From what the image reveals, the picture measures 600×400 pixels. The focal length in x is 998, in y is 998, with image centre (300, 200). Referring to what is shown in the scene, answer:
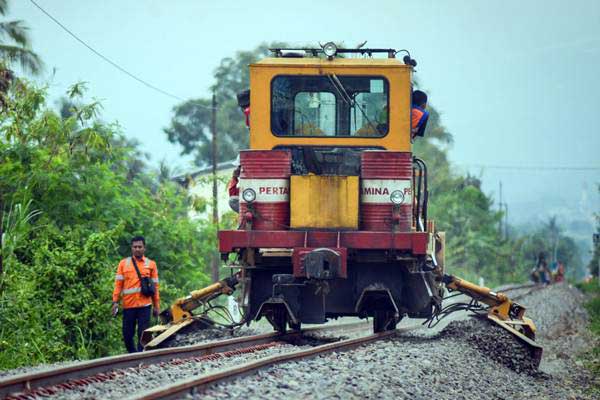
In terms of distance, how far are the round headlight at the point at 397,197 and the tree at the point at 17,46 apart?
1975cm

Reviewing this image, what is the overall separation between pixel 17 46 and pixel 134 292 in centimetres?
1943

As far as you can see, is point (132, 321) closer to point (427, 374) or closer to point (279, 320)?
point (279, 320)

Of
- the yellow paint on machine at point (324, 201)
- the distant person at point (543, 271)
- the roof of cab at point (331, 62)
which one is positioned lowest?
the distant person at point (543, 271)

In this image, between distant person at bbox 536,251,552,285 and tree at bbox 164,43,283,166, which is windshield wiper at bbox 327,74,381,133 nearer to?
distant person at bbox 536,251,552,285

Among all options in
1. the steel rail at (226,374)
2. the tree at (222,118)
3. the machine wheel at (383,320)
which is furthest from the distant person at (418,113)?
the tree at (222,118)

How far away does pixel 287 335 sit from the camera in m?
12.8

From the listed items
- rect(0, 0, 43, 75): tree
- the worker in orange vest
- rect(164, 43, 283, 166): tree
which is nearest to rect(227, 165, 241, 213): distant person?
the worker in orange vest

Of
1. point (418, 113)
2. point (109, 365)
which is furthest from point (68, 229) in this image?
point (109, 365)

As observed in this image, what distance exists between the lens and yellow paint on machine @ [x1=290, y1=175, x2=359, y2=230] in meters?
11.7

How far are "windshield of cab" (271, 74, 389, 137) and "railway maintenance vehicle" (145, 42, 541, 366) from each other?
0.5 inches

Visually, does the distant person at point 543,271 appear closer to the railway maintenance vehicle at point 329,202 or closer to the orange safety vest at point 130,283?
the railway maintenance vehicle at point 329,202

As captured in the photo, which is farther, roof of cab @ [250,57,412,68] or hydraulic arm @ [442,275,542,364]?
hydraulic arm @ [442,275,542,364]

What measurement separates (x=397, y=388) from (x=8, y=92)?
Result: 15578mm

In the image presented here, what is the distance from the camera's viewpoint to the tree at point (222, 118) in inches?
2756
